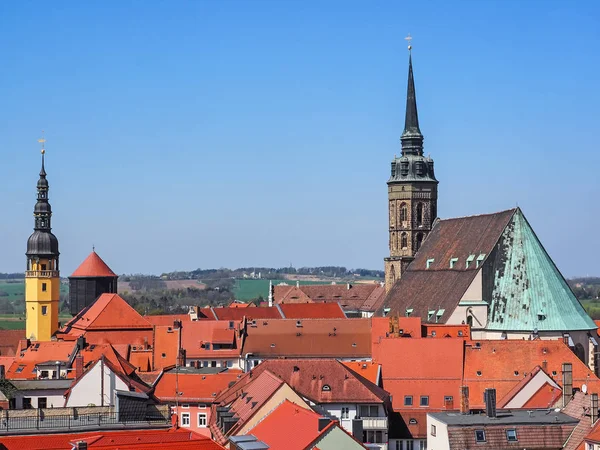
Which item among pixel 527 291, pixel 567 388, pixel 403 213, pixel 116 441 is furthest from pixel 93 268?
pixel 116 441

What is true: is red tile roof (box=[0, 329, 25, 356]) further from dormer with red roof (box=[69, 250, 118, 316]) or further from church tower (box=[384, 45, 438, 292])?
church tower (box=[384, 45, 438, 292])

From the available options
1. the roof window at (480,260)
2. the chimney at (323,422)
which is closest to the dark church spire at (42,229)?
the roof window at (480,260)

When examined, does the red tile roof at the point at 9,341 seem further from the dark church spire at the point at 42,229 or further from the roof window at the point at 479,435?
the roof window at the point at 479,435

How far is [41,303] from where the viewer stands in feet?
415

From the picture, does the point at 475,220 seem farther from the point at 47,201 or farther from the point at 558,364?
the point at 47,201

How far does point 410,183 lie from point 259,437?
2689 inches

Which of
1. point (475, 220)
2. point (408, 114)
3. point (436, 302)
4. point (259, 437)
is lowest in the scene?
point (259, 437)

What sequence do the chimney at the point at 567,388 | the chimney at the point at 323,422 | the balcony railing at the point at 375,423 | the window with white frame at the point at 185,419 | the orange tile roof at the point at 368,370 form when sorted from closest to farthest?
the chimney at the point at 323,422 → the chimney at the point at 567,388 → the balcony railing at the point at 375,423 → the window with white frame at the point at 185,419 → the orange tile roof at the point at 368,370

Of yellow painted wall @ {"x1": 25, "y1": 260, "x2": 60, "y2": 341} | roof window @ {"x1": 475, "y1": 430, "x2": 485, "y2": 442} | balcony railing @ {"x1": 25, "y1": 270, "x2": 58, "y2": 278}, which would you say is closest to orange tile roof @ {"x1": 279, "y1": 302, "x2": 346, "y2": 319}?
yellow painted wall @ {"x1": 25, "y1": 260, "x2": 60, "y2": 341}

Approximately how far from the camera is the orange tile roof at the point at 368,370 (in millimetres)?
80062

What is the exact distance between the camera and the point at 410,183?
397 feet

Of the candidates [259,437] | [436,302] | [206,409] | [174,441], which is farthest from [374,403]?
[436,302]

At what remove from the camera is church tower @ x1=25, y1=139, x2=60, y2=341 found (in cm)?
12619

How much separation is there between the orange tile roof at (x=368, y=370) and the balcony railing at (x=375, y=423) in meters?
8.93
